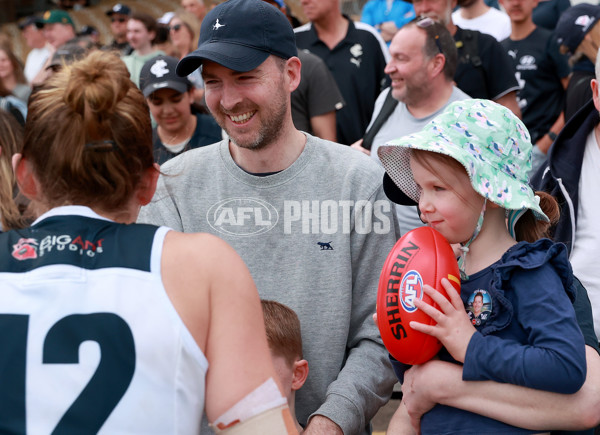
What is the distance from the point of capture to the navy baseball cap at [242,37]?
8.02 feet

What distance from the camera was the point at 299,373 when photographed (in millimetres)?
2436

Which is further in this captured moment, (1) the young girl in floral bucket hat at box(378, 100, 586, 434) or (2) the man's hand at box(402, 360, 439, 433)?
(2) the man's hand at box(402, 360, 439, 433)

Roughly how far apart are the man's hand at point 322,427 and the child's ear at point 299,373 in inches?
6.1

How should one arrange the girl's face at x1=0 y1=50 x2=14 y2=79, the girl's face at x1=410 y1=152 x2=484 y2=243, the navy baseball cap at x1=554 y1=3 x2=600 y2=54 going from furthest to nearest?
the girl's face at x1=0 y1=50 x2=14 y2=79 < the navy baseball cap at x1=554 y1=3 x2=600 y2=54 < the girl's face at x1=410 y1=152 x2=484 y2=243

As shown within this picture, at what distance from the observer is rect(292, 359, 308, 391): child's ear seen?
2.41 m

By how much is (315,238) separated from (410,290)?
2.08 feet

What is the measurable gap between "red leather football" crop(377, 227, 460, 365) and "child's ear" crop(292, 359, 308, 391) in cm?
47

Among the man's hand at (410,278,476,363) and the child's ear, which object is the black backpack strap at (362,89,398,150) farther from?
the man's hand at (410,278,476,363)

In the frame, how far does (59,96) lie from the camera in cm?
159

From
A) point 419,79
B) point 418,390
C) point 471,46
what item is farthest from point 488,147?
point 471,46

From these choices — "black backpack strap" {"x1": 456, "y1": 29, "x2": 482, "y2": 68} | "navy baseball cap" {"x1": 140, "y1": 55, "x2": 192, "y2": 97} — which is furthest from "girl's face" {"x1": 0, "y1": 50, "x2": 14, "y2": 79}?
"black backpack strap" {"x1": 456, "y1": 29, "x2": 482, "y2": 68}

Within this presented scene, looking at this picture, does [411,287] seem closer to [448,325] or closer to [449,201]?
[448,325]

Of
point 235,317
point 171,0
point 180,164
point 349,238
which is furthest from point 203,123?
point 171,0

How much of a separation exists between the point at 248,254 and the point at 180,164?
459 millimetres
